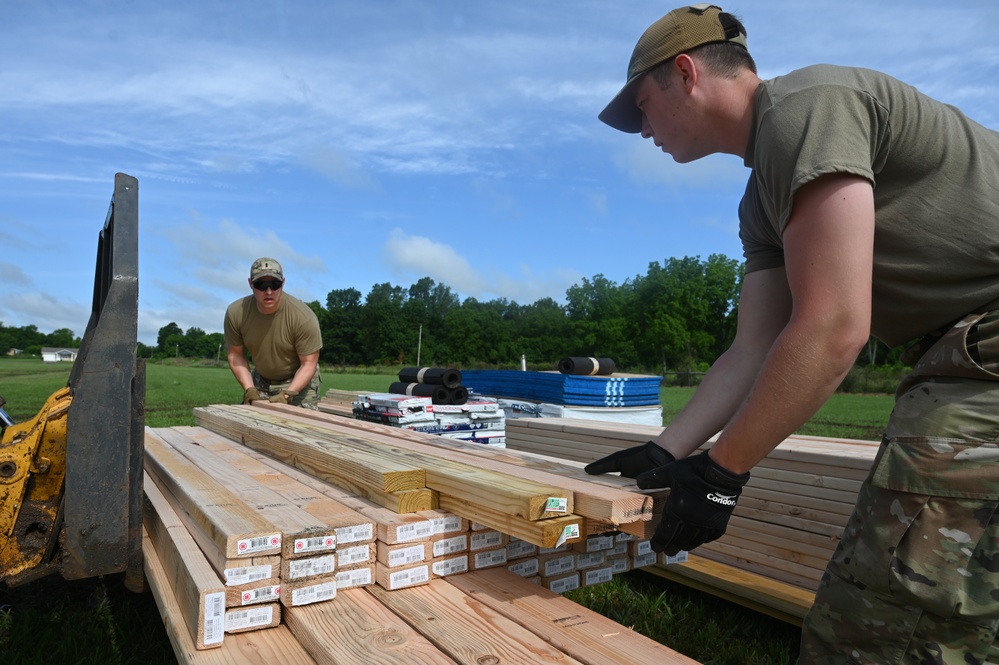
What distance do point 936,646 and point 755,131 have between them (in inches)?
56.5

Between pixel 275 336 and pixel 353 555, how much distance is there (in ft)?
17.2

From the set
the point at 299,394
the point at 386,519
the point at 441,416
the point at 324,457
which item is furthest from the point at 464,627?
the point at 299,394

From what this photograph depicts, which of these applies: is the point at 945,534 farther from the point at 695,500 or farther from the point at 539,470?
the point at 539,470

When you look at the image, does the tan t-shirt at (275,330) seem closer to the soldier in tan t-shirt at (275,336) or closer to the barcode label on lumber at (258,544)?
the soldier in tan t-shirt at (275,336)

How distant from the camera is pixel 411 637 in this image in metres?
1.99

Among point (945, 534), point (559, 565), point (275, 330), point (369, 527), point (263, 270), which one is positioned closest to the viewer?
point (945, 534)

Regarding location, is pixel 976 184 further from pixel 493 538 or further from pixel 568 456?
pixel 568 456

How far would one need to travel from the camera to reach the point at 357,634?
2.01m

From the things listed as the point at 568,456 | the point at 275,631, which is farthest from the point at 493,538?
the point at 568,456

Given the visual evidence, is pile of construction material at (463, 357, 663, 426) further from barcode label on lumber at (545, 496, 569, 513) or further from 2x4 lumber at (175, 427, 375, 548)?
barcode label on lumber at (545, 496, 569, 513)

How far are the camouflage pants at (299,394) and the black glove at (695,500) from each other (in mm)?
5956

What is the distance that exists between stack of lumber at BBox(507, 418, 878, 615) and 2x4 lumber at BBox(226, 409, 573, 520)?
93cm

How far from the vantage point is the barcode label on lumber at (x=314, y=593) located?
2.21 m

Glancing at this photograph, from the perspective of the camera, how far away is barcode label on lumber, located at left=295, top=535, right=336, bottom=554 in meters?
2.20
